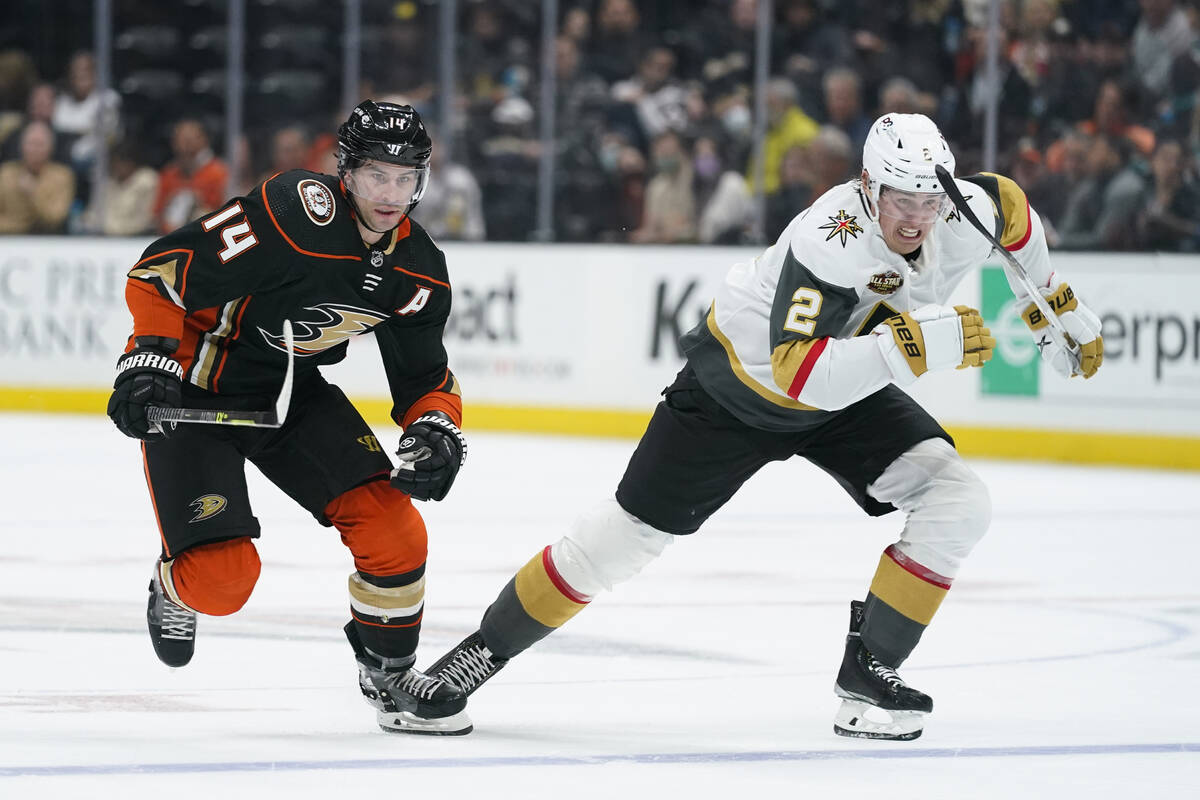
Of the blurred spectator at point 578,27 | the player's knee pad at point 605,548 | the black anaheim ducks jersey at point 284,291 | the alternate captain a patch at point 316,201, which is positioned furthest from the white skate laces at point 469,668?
the blurred spectator at point 578,27

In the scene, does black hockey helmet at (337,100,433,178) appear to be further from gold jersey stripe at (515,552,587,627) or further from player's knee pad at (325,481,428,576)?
gold jersey stripe at (515,552,587,627)

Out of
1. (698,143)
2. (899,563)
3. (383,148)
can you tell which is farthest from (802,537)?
(698,143)

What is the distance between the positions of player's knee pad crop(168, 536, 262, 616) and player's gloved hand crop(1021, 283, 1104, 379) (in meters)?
1.66

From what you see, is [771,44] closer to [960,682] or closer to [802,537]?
[802,537]

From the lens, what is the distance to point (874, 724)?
145 inches

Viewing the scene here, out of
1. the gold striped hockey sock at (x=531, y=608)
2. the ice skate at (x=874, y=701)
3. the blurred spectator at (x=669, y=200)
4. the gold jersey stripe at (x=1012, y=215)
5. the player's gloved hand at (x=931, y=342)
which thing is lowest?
the blurred spectator at (x=669, y=200)

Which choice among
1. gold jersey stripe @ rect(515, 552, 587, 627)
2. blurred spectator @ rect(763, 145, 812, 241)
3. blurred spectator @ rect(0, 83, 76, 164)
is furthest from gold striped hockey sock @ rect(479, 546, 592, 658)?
blurred spectator @ rect(0, 83, 76, 164)

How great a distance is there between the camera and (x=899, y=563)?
12.4 ft

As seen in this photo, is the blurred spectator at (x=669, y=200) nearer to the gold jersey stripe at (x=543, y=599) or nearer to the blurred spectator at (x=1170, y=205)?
the blurred spectator at (x=1170, y=205)

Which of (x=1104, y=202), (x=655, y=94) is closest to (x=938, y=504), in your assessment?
(x=1104, y=202)

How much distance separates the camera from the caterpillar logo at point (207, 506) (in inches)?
146

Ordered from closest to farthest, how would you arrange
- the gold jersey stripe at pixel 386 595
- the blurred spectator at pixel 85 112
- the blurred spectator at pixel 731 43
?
the gold jersey stripe at pixel 386 595, the blurred spectator at pixel 731 43, the blurred spectator at pixel 85 112

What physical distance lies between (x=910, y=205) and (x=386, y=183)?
989 mm

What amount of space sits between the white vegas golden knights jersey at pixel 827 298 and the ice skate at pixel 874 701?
481 mm
